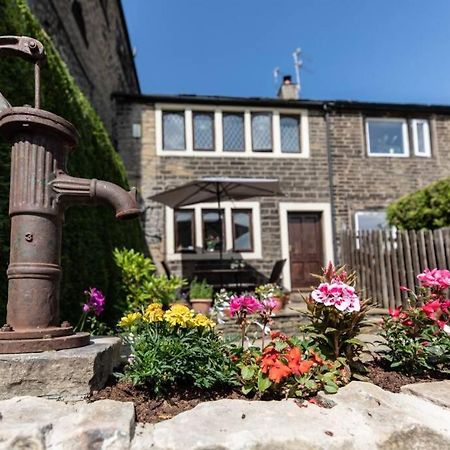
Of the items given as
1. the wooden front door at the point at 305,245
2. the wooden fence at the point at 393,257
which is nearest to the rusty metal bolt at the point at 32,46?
the wooden fence at the point at 393,257

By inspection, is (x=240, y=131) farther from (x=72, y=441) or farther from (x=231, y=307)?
(x=72, y=441)

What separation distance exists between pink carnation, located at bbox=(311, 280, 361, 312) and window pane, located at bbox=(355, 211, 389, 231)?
889 centimetres

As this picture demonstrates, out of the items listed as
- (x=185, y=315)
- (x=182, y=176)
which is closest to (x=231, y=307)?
(x=185, y=315)

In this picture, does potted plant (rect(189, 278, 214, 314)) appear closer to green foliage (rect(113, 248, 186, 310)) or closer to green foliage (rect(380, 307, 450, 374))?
green foliage (rect(113, 248, 186, 310))

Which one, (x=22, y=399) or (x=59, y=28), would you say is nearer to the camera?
(x=22, y=399)

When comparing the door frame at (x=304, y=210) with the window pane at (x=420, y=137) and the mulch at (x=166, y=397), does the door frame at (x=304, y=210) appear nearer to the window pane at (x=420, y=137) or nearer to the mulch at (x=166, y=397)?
the window pane at (x=420, y=137)

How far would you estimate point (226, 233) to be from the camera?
10344 millimetres

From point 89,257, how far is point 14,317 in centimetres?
282

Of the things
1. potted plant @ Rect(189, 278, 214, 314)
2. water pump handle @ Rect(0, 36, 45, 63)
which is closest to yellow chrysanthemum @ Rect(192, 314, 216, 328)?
water pump handle @ Rect(0, 36, 45, 63)

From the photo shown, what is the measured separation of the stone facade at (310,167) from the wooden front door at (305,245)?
0.35 m

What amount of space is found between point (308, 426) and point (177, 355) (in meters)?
0.77

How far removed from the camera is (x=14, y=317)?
231cm

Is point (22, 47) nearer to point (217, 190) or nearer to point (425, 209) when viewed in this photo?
point (217, 190)

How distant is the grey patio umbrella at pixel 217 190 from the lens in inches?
292
